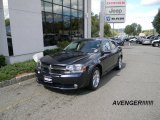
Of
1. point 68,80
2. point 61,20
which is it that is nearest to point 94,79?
point 68,80

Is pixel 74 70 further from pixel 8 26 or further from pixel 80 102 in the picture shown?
pixel 8 26

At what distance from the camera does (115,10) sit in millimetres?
24453

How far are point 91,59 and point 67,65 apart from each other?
0.90m

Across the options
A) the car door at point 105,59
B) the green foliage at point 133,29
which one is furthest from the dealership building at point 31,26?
the green foliage at point 133,29

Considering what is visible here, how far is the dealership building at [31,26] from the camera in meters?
8.57

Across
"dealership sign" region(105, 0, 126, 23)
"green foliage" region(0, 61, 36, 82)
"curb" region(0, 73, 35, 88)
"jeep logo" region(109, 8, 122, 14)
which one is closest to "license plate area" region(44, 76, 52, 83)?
"curb" region(0, 73, 35, 88)

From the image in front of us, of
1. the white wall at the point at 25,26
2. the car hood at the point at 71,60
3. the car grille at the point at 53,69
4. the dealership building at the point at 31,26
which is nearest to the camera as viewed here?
the car grille at the point at 53,69

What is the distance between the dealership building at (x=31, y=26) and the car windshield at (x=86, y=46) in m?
3.75

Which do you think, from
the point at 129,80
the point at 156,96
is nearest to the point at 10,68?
the point at 129,80

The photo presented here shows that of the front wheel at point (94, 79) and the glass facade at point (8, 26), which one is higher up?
the glass facade at point (8, 26)

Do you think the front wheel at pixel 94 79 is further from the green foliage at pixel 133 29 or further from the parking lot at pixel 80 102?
the green foliage at pixel 133 29

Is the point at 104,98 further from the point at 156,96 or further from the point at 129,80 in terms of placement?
the point at 129,80

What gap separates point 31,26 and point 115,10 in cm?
1730

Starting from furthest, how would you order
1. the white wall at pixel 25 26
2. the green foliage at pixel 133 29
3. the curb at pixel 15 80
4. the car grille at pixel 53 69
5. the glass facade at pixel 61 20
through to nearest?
the green foliage at pixel 133 29
the glass facade at pixel 61 20
the white wall at pixel 25 26
the curb at pixel 15 80
the car grille at pixel 53 69
